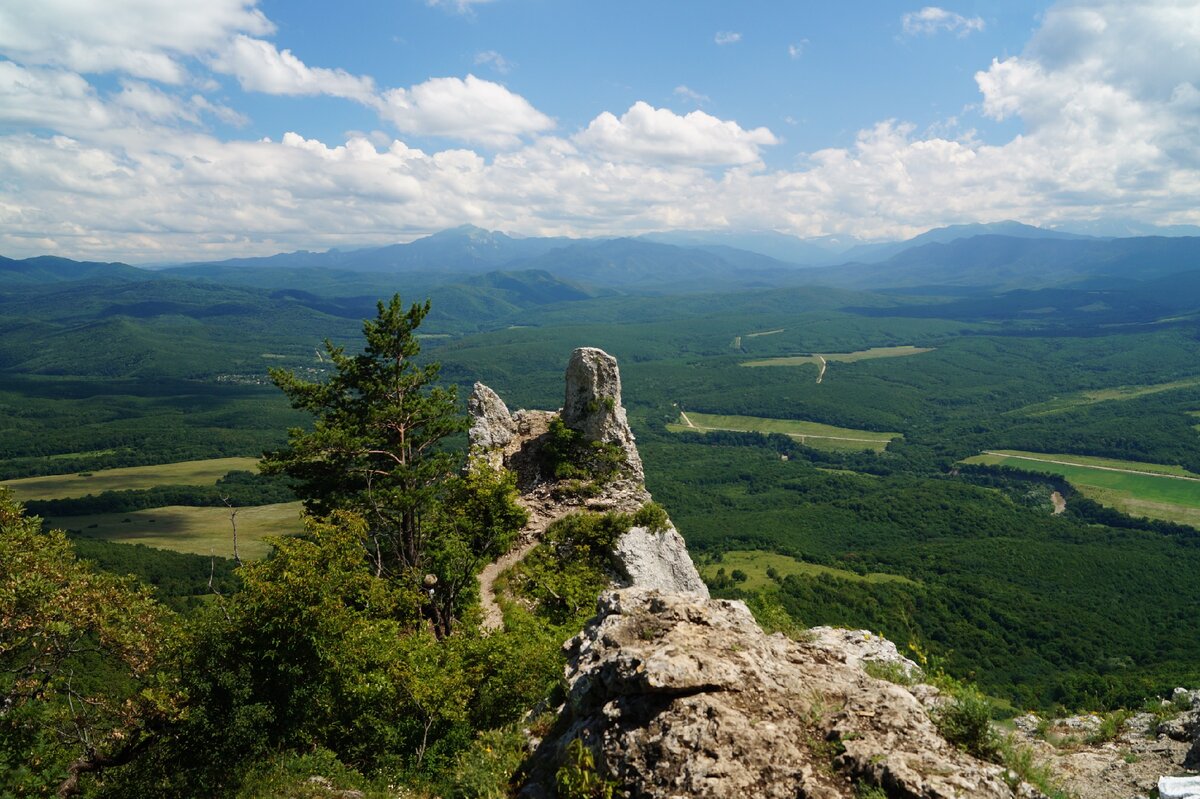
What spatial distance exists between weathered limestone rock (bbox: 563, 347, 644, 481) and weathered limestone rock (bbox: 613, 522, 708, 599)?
5.69 m

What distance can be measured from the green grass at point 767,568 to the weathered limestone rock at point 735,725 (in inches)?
3127

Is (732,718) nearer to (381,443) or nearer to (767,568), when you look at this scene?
(381,443)

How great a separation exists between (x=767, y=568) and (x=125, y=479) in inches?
6430

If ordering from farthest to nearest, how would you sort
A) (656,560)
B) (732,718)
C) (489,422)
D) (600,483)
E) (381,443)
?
(489,422) → (600,483) → (381,443) → (656,560) → (732,718)

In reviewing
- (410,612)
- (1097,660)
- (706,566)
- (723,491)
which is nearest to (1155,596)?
(1097,660)

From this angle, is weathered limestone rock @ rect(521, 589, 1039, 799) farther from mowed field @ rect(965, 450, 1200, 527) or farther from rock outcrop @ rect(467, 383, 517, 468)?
mowed field @ rect(965, 450, 1200, 527)

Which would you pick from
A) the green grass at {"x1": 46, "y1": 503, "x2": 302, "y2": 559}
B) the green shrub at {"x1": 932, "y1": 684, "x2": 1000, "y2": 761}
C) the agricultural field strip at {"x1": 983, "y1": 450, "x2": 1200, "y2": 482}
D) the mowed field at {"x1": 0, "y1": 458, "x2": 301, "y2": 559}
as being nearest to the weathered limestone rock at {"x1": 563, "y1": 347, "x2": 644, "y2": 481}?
the green shrub at {"x1": 932, "y1": 684, "x2": 1000, "y2": 761}

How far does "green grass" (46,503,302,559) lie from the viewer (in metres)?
113

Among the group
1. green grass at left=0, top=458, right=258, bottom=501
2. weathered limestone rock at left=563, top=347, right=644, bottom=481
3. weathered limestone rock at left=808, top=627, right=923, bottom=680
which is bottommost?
green grass at left=0, top=458, right=258, bottom=501

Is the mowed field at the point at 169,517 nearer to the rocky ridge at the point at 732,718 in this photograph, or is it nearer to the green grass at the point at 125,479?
the green grass at the point at 125,479

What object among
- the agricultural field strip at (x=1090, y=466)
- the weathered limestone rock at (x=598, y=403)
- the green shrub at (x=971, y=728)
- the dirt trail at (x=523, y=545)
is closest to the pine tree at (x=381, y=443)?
the dirt trail at (x=523, y=545)

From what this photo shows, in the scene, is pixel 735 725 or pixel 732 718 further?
pixel 732 718

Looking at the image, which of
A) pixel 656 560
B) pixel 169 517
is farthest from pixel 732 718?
pixel 169 517

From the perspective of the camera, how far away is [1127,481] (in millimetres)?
150625
